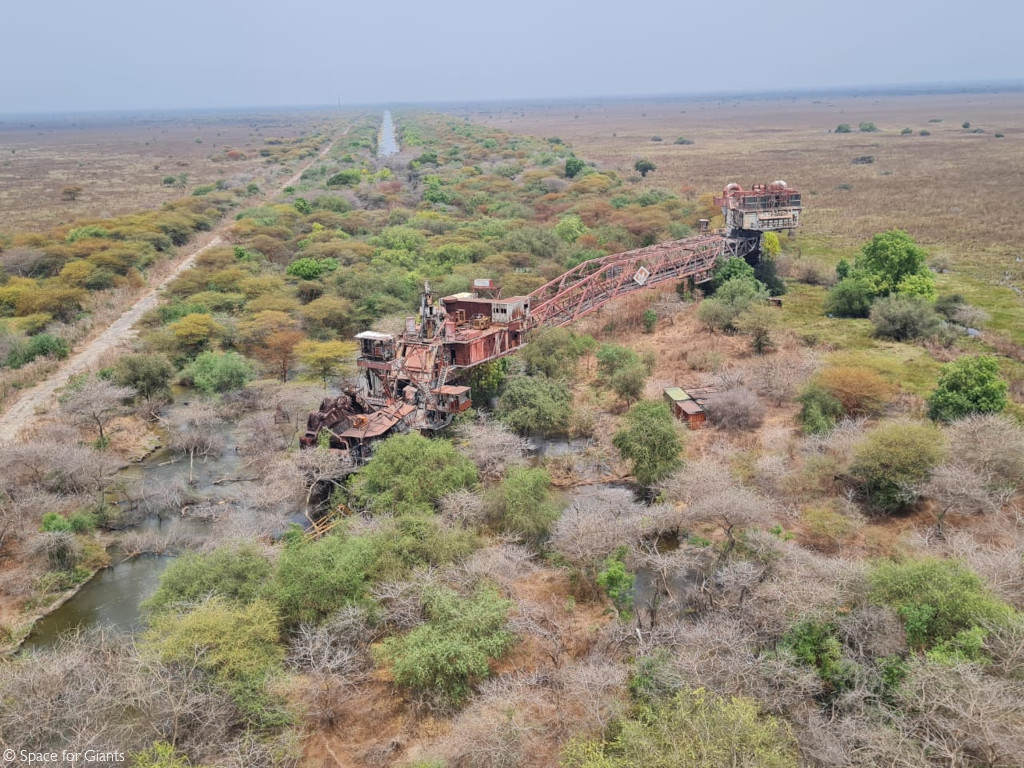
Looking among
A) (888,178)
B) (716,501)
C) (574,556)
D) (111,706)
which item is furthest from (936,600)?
(888,178)

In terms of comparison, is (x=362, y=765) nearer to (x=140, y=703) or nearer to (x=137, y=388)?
(x=140, y=703)

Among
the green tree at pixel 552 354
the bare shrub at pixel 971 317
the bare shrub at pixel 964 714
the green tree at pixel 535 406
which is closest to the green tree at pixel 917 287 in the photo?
the bare shrub at pixel 971 317

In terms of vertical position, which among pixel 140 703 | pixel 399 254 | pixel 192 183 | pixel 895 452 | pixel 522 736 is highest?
pixel 192 183

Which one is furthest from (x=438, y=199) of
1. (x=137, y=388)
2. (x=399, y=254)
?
(x=137, y=388)

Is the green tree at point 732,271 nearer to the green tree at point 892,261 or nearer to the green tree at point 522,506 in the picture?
the green tree at point 892,261

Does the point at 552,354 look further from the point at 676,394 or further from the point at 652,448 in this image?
the point at 652,448

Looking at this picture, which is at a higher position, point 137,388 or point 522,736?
point 137,388

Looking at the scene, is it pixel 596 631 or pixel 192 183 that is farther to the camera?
pixel 192 183

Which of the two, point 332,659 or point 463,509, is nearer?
point 332,659
